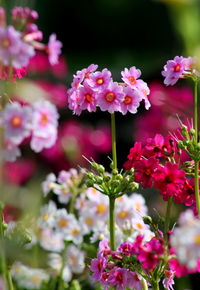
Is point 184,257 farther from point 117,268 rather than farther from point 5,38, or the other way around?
point 5,38

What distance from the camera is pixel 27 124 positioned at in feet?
4.56

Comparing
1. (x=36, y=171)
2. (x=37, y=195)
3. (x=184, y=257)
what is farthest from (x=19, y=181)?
(x=184, y=257)

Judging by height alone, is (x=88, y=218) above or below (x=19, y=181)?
below

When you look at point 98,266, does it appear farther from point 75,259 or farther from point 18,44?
point 75,259

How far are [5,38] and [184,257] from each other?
0.52 m

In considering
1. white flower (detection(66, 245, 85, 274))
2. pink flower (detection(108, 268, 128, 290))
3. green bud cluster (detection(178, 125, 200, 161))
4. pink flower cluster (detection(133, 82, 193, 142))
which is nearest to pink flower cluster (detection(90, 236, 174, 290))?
pink flower (detection(108, 268, 128, 290))

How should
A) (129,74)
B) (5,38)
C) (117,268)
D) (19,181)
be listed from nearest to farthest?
(5,38)
(117,268)
(129,74)
(19,181)

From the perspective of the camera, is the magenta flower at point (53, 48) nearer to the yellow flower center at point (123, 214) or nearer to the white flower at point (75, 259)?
the yellow flower center at point (123, 214)

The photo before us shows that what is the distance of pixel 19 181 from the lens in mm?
3576

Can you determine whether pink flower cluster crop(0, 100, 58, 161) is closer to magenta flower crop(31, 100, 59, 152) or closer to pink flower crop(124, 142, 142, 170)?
magenta flower crop(31, 100, 59, 152)

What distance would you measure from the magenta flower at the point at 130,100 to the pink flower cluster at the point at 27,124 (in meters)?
0.26

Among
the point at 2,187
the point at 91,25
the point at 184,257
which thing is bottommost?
the point at 184,257

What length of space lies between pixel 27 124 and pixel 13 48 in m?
0.14

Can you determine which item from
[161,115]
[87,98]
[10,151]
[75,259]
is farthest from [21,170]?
[10,151]
